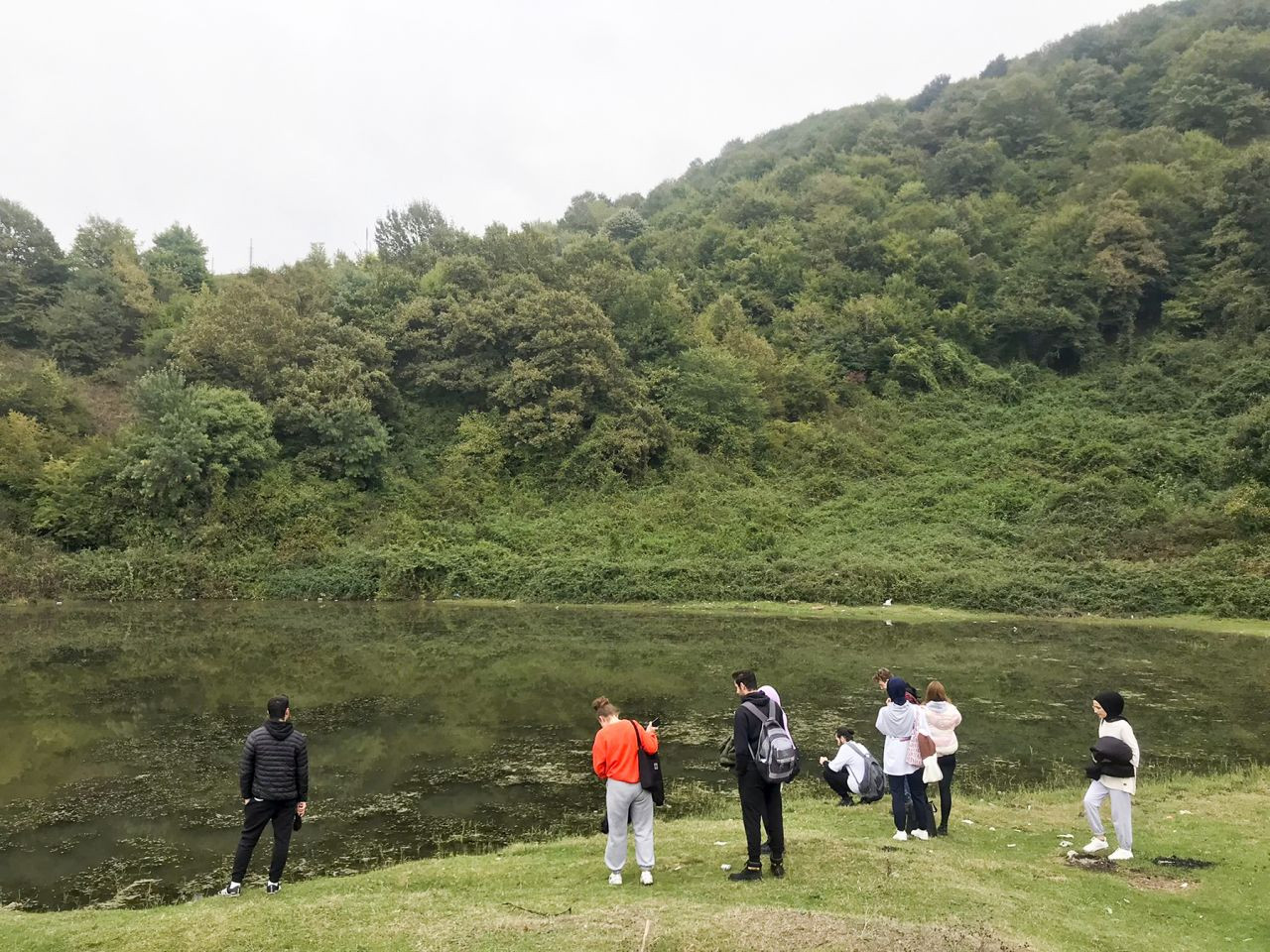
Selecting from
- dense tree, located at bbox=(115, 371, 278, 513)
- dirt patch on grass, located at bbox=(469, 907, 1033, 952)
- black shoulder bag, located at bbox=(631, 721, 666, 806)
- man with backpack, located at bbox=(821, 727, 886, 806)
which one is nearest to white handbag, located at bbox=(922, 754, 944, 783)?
man with backpack, located at bbox=(821, 727, 886, 806)

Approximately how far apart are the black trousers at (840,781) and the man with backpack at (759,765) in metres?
3.80

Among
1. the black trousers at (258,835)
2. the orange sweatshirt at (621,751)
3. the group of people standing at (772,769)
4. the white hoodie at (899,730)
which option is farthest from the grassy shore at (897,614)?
the black trousers at (258,835)

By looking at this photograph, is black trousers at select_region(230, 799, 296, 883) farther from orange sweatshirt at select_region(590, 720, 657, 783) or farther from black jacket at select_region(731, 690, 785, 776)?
black jacket at select_region(731, 690, 785, 776)

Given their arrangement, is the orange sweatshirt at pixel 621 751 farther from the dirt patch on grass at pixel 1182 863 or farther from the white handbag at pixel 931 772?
the dirt patch on grass at pixel 1182 863

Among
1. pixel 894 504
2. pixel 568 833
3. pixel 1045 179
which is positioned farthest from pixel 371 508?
pixel 1045 179

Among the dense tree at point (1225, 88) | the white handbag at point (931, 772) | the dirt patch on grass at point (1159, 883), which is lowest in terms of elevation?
the dirt patch on grass at point (1159, 883)

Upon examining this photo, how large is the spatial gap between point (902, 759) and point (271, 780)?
678cm

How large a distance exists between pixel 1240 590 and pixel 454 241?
50.1 metres

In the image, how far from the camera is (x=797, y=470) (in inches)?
1789

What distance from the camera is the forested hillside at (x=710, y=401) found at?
34656 mm

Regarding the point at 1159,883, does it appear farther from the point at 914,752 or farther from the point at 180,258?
the point at 180,258

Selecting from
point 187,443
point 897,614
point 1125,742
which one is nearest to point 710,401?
point 897,614

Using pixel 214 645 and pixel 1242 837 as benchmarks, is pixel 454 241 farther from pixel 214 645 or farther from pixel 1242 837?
pixel 1242 837

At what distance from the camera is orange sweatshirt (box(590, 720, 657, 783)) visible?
756 cm
